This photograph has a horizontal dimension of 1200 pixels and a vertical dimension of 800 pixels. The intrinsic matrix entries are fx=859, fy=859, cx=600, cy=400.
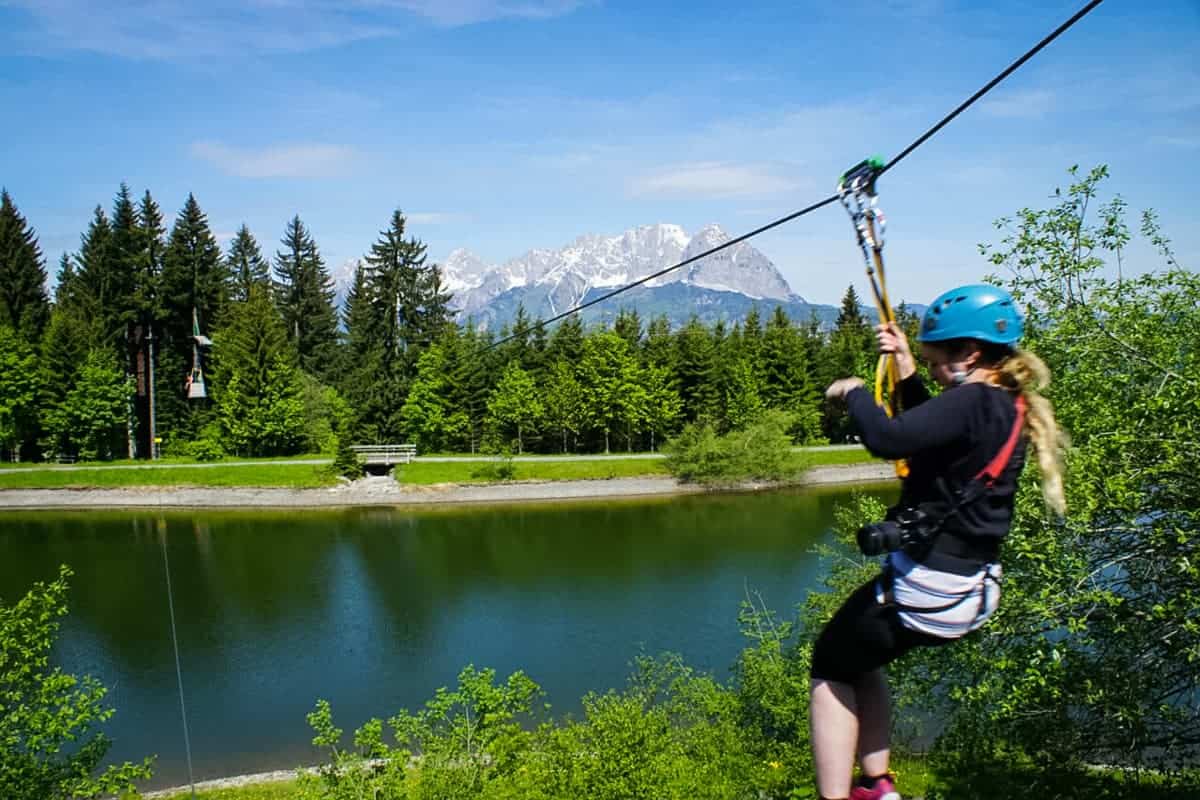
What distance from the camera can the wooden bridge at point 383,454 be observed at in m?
41.6

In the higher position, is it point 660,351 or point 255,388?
point 660,351

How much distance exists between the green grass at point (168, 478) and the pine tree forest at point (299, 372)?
299 centimetres

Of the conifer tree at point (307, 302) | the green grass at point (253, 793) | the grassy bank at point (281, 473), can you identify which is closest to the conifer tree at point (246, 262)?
the conifer tree at point (307, 302)

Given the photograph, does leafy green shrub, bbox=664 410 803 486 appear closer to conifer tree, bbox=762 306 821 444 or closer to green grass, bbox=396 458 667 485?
green grass, bbox=396 458 667 485

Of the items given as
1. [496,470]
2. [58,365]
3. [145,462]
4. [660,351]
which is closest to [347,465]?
[496,470]

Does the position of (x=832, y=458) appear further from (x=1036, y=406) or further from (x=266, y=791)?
(x=1036, y=406)

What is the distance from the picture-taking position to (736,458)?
41719mm

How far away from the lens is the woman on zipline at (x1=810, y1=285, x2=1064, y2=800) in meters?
2.44

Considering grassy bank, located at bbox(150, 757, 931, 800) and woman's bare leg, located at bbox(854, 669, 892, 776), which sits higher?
woman's bare leg, located at bbox(854, 669, 892, 776)

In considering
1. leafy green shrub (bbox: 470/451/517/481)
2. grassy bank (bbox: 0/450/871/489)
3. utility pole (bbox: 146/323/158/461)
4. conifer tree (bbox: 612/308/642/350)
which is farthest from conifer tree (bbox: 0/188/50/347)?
conifer tree (bbox: 612/308/642/350)

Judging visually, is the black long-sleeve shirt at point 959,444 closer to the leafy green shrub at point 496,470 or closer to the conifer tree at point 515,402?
the leafy green shrub at point 496,470

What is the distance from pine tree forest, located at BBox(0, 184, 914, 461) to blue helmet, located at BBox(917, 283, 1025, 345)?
138 feet

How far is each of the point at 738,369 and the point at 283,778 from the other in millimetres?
37629

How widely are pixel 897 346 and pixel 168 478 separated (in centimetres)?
4365
